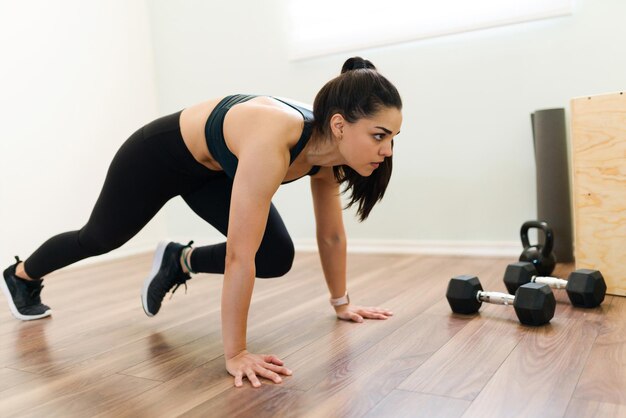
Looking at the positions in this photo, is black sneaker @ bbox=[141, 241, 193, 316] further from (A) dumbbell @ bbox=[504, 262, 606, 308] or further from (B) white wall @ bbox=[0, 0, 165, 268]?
(B) white wall @ bbox=[0, 0, 165, 268]

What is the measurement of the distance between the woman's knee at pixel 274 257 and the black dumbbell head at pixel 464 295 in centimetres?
49

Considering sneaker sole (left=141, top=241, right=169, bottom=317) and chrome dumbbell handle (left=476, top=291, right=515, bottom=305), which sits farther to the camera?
sneaker sole (left=141, top=241, right=169, bottom=317)

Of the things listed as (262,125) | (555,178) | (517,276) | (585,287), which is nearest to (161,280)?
(262,125)

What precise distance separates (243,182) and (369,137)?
0.98 feet

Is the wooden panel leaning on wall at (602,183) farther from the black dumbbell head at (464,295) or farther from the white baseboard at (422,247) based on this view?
the white baseboard at (422,247)

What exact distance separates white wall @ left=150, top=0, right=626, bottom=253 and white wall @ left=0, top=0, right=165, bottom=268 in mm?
654

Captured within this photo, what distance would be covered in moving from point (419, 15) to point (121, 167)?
5.70ft

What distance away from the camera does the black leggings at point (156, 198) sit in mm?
1522

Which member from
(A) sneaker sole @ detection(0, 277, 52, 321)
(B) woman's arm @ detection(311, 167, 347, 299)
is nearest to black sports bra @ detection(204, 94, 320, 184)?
(B) woman's arm @ detection(311, 167, 347, 299)

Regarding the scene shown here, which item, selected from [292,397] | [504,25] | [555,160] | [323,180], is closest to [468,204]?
[555,160]

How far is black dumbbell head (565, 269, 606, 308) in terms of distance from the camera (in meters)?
1.64

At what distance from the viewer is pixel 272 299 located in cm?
204

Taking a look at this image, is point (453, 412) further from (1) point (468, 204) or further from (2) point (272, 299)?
(1) point (468, 204)

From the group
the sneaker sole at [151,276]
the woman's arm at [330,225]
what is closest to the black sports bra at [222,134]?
the woman's arm at [330,225]
